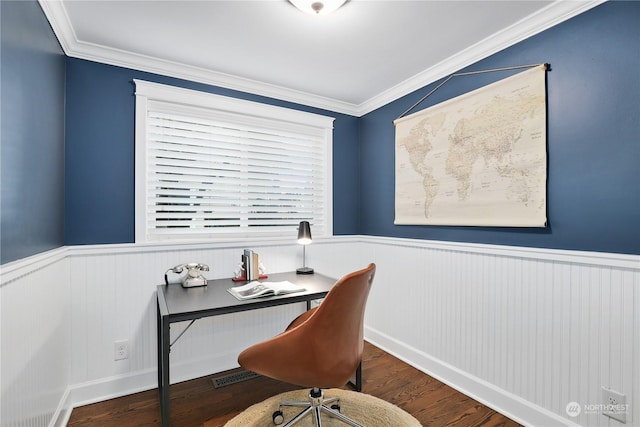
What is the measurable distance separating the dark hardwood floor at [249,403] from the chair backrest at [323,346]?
69 centimetres

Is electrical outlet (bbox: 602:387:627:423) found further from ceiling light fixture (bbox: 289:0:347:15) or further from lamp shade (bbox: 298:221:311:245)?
ceiling light fixture (bbox: 289:0:347:15)

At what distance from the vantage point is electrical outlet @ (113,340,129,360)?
212 centimetres

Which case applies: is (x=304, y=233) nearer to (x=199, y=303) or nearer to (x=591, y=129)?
(x=199, y=303)

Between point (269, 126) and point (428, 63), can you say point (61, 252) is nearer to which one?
point (269, 126)

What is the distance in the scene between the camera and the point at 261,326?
8.66ft

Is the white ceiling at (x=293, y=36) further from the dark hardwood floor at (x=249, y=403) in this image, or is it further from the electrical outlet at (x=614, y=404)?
the dark hardwood floor at (x=249, y=403)

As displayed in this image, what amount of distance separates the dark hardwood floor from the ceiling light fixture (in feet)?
8.01

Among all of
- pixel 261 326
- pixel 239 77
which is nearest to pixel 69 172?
pixel 239 77

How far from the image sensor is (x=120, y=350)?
2.13 meters

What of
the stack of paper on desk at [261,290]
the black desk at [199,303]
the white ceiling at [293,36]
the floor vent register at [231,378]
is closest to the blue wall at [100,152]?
the white ceiling at [293,36]

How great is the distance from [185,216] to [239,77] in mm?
1249

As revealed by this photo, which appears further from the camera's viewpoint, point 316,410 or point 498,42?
point 498,42

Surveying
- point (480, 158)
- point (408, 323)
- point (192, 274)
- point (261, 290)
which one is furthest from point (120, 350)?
point (480, 158)

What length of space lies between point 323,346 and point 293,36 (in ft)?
6.15
